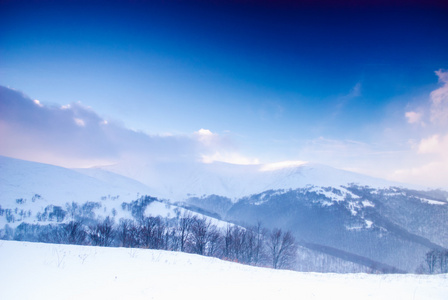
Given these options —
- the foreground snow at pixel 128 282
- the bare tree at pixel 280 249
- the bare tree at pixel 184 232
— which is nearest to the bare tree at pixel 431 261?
the bare tree at pixel 280 249

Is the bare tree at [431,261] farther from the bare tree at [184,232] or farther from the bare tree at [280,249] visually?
the bare tree at [184,232]

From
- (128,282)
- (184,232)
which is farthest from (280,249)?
(128,282)

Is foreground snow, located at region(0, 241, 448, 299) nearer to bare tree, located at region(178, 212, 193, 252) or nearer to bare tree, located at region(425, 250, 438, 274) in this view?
bare tree, located at region(178, 212, 193, 252)

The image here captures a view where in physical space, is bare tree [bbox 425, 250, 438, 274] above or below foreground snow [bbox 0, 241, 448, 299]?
below

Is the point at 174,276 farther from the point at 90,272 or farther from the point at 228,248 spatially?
the point at 228,248

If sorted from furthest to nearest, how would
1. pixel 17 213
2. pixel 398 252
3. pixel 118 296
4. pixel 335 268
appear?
pixel 398 252
pixel 17 213
pixel 335 268
pixel 118 296

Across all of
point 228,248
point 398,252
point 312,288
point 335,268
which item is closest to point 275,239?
point 228,248

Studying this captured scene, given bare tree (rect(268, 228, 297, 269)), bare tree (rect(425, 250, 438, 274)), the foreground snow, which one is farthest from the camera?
bare tree (rect(425, 250, 438, 274))

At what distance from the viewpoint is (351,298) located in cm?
959

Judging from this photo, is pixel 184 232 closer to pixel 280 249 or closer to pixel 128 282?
pixel 280 249

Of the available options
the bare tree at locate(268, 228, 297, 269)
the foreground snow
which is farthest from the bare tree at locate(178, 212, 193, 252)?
the foreground snow

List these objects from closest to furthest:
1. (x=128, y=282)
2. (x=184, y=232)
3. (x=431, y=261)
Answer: (x=128, y=282) < (x=184, y=232) < (x=431, y=261)

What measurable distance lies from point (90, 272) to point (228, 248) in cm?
5012

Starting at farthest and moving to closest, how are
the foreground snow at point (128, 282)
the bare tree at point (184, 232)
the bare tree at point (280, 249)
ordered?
1. the bare tree at point (280, 249)
2. the bare tree at point (184, 232)
3. the foreground snow at point (128, 282)
